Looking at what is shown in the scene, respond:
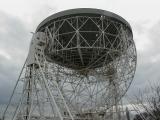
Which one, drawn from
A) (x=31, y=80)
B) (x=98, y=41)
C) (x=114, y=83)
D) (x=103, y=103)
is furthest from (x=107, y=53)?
(x=31, y=80)

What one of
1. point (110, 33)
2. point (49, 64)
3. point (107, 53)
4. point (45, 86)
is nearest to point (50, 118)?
point (45, 86)

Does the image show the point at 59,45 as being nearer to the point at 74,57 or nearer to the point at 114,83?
the point at 74,57

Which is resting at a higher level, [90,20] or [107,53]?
[90,20]

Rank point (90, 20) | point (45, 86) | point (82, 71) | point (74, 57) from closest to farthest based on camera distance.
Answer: point (45, 86)
point (90, 20)
point (74, 57)
point (82, 71)

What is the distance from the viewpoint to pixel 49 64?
2883cm

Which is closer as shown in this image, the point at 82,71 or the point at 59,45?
the point at 59,45

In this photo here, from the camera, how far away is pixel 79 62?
29.4 metres

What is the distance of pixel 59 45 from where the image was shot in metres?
26.8

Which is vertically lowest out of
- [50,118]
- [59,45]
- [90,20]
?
[50,118]

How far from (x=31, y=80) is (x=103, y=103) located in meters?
9.08

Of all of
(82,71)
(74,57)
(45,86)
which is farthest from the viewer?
(82,71)

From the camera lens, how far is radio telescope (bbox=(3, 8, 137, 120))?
956 inches

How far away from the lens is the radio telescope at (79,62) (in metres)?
24.3

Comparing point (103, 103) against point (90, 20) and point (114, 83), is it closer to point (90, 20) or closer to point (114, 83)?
point (114, 83)
